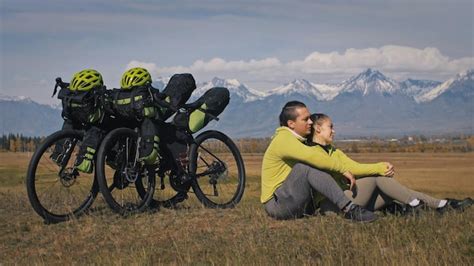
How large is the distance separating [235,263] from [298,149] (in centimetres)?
196

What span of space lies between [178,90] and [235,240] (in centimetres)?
324

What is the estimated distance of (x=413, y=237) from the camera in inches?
284

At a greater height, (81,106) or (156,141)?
(81,106)

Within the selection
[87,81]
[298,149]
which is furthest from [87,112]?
[298,149]

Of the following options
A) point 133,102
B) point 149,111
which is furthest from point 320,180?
point 133,102

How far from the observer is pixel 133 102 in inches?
353

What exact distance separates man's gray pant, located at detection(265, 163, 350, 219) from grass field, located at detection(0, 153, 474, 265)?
0.52 ft

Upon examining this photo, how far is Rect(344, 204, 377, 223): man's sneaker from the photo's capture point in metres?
7.69

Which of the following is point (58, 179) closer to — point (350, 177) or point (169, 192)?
point (169, 192)

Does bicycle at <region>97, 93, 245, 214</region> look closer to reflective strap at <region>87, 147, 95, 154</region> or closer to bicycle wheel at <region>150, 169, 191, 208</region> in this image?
bicycle wheel at <region>150, 169, 191, 208</region>

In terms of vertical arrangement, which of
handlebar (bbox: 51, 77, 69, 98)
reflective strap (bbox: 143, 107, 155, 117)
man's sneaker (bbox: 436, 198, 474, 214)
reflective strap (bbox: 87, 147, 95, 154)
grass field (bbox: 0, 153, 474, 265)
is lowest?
grass field (bbox: 0, 153, 474, 265)

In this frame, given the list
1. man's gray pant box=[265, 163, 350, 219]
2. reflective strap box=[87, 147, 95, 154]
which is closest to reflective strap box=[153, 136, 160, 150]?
reflective strap box=[87, 147, 95, 154]

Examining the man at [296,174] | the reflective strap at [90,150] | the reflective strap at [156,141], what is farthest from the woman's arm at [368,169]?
the reflective strap at [90,150]

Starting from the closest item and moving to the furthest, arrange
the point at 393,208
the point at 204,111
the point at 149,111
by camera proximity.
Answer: the point at 393,208 → the point at 149,111 → the point at 204,111
